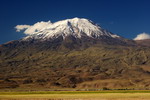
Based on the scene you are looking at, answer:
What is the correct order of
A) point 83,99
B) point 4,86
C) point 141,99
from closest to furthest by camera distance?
point 141,99, point 83,99, point 4,86

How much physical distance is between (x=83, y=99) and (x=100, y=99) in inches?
165

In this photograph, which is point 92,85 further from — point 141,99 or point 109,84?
point 141,99

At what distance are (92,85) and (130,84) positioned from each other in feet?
92.0

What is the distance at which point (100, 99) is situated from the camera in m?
63.0

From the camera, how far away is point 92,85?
653 ft

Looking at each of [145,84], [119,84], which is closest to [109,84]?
[119,84]

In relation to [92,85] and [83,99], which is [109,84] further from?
[83,99]

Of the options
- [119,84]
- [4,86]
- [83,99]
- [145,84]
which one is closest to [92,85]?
[119,84]

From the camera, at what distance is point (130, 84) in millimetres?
197625

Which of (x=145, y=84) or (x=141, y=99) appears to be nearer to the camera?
(x=141, y=99)

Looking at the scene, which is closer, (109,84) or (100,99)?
(100,99)

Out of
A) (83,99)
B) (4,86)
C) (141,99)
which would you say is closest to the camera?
(141,99)

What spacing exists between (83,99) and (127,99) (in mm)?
10508

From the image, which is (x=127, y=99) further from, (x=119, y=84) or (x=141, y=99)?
A: (x=119, y=84)
